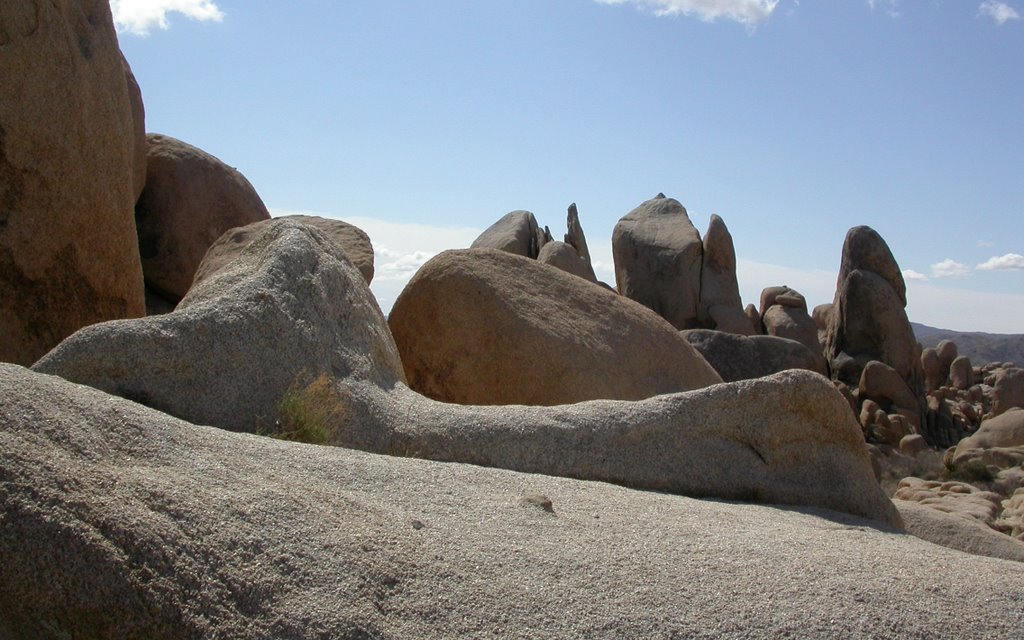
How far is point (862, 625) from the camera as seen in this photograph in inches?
133

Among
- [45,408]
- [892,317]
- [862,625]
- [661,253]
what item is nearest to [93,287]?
[45,408]

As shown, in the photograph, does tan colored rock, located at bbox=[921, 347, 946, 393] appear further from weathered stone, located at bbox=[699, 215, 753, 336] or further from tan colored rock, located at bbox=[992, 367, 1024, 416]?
weathered stone, located at bbox=[699, 215, 753, 336]

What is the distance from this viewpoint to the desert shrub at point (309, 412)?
491cm

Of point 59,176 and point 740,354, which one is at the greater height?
point 59,176

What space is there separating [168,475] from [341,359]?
2194 millimetres

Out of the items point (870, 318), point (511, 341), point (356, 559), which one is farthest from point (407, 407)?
point (870, 318)

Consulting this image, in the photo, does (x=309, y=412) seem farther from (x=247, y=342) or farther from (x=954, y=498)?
(x=954, y=498)

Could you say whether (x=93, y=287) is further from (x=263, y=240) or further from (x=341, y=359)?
(x=341, y=359)

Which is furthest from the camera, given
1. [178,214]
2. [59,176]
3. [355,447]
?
[178,214]

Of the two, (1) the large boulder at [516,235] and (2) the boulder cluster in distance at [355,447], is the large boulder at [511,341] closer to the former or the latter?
(2) the boulder cluster in distance at [355,447]

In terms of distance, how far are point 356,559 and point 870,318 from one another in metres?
25.6

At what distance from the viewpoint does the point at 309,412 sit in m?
5.01

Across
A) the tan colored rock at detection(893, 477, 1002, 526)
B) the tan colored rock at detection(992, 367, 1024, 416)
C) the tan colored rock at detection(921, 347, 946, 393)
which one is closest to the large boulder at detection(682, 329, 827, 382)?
the tan colored rock at detection(893, 477, 1002, 526)

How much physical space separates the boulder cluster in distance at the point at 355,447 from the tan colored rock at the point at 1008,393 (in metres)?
21.1
